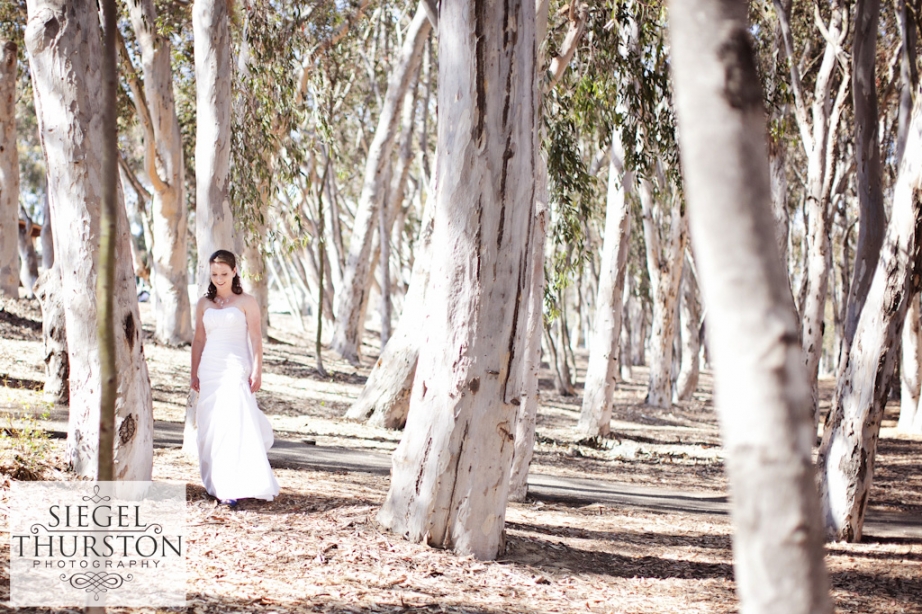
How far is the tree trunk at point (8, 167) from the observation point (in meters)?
13.8

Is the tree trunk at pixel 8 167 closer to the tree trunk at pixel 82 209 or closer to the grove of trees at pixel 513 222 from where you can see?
the grove of trees at pixel 513 222

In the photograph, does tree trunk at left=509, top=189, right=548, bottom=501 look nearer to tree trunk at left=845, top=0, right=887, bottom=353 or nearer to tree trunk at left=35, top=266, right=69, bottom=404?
tree trunk at left=845, top=0, right=887, bottom=353

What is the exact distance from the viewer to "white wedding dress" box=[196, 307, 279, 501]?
219 inches

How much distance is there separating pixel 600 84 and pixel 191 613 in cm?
629

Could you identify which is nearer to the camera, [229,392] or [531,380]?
[229,392]

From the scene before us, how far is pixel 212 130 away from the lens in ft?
24.6

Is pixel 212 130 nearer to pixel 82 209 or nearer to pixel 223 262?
pixel 223 262

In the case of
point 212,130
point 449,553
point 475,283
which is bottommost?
point 449,553

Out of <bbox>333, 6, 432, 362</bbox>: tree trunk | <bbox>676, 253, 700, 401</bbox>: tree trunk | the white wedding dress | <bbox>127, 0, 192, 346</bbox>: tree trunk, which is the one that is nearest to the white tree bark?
the white wedding dress

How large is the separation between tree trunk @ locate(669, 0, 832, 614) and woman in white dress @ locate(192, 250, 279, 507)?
4092 millimetres

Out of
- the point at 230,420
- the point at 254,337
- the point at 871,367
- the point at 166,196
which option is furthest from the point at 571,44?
the point at 166,196

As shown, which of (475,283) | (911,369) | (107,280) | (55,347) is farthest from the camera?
(911,369)

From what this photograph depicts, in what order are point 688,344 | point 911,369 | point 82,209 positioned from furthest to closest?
point 688,344
point 911,369
point 82,209

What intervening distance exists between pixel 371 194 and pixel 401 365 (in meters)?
5.88
